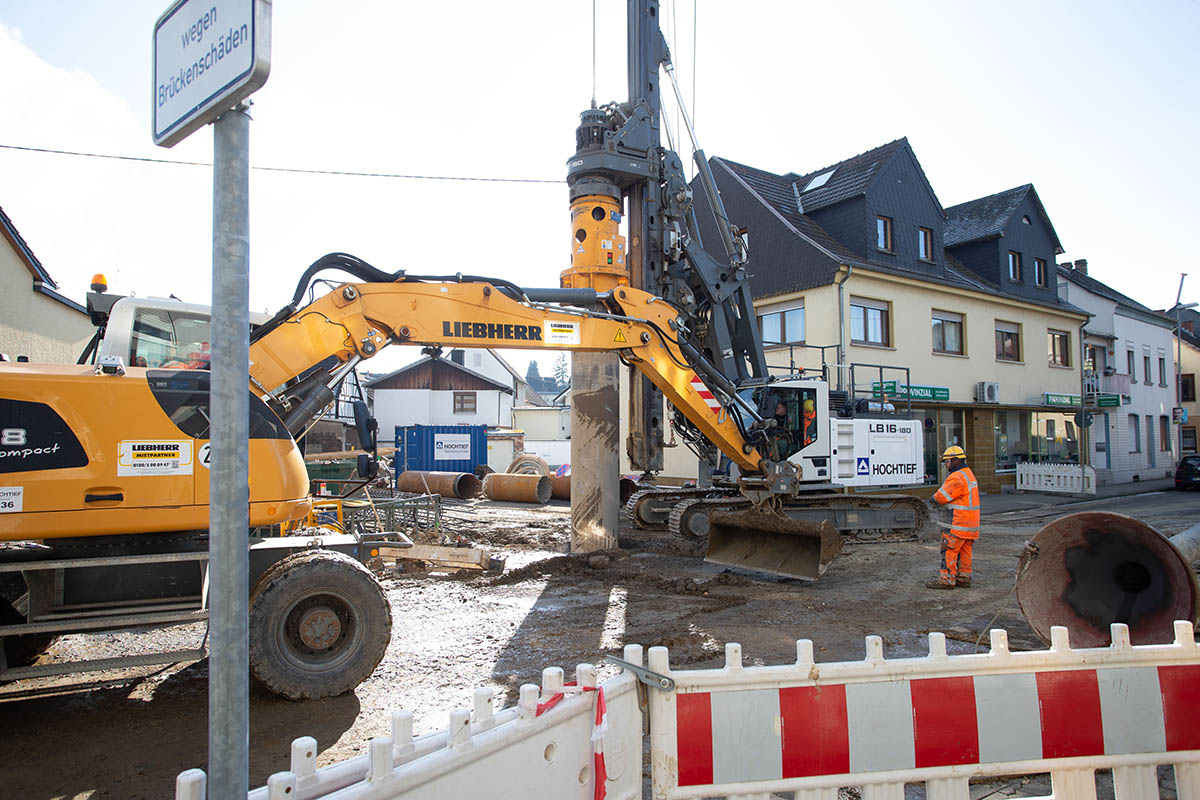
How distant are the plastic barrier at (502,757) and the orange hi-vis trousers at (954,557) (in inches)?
311

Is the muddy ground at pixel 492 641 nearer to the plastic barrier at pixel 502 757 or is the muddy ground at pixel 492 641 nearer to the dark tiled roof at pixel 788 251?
the plastic barrier at pixel 502 757

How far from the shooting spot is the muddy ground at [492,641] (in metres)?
4.72

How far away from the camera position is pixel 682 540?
1312 centimetres

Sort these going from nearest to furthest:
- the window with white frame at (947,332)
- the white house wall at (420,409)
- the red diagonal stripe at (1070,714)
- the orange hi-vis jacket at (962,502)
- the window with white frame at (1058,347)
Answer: the red diagonal stripe at (1070,714)
the orange hi-vis jacket at (962,502)
the window with white frame at (947,332)
the window with white frame at (1058,347)
the white house wall at (420,409)

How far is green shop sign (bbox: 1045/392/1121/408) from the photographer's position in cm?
2755

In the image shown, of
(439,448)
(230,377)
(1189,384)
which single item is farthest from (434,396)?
(230,377)

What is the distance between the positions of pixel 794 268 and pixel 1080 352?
1548cm

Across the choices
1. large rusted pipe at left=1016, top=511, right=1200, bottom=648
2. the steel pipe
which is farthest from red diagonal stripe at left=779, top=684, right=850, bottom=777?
the steel pipe

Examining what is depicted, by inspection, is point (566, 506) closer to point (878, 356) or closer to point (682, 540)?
point (682, 540)

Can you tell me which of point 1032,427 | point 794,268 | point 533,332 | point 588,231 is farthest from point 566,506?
point 1032,427

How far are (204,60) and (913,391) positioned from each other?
73.9ft

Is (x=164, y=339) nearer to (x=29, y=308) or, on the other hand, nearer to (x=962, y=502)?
(x=962, y=502)

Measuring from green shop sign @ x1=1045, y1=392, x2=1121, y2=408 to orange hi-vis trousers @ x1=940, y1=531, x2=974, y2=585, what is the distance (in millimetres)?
21634

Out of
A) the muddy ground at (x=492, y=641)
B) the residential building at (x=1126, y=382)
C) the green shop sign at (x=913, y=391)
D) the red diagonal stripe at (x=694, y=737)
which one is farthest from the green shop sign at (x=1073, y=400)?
the red diagonal stripe at (x=694, y=737)
